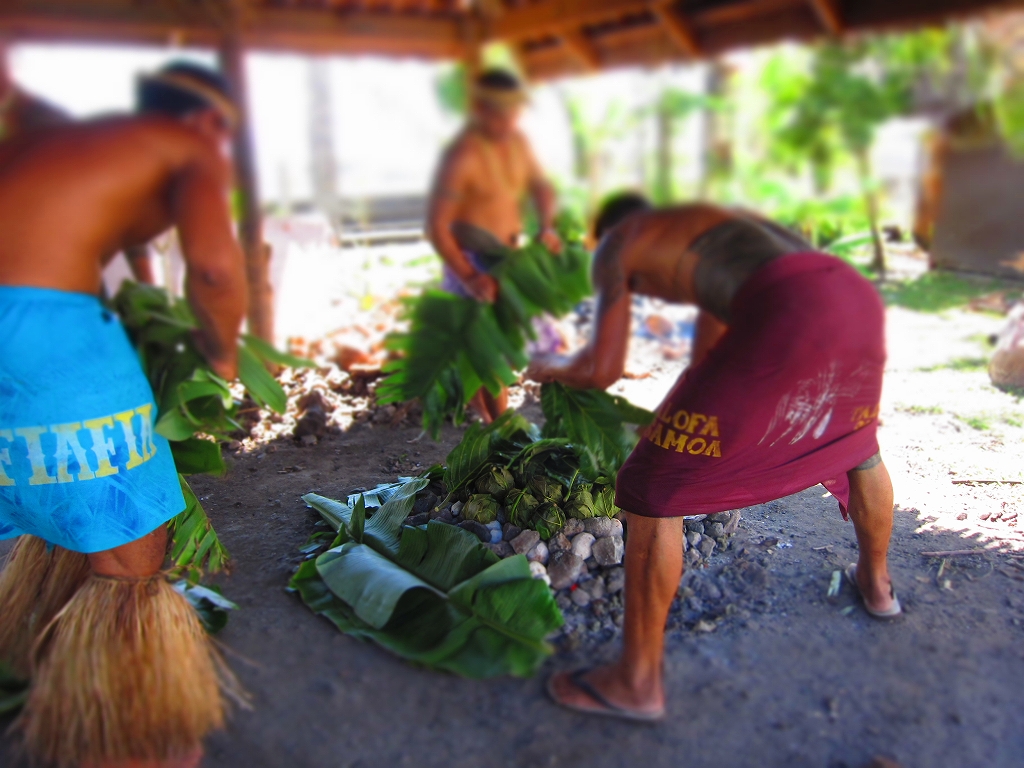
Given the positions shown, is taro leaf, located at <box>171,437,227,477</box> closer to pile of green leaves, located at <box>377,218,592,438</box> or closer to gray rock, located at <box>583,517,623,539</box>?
pile of green leaves, located at <box>377,218,592,438</box>

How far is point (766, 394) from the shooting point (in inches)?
62.5

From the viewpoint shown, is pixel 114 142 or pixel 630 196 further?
pixel 630 196

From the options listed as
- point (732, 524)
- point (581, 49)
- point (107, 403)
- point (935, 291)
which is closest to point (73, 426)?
point (107, 403)

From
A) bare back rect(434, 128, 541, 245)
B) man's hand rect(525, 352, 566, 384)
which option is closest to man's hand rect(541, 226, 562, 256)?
bare back rect(434, 128, 541, 245)

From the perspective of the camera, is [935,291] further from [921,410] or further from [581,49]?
[581,49]

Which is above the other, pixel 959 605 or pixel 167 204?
pixel 167 204

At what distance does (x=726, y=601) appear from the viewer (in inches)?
83.6

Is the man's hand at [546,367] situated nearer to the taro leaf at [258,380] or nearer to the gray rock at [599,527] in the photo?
the gray rock at [599,527]

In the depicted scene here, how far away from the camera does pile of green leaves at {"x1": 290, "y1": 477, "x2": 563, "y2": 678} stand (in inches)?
70.1

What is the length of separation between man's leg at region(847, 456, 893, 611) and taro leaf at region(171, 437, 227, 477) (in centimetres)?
168

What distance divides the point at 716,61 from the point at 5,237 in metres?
1.71

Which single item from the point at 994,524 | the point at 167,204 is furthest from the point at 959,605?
the point at 167,204

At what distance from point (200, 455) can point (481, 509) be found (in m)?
0.88

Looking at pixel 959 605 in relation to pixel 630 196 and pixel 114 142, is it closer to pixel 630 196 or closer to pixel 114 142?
pixel 630 196
